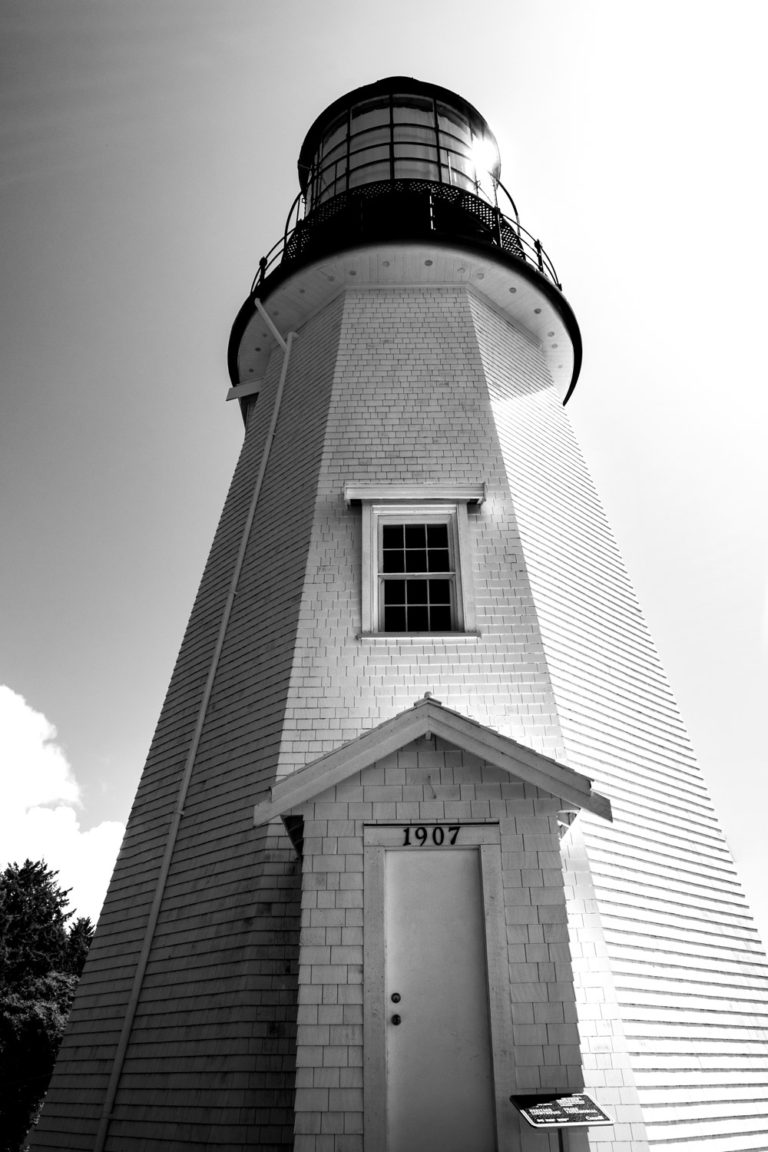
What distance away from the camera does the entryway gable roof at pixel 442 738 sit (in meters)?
5.39

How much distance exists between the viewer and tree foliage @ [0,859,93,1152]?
2886cm

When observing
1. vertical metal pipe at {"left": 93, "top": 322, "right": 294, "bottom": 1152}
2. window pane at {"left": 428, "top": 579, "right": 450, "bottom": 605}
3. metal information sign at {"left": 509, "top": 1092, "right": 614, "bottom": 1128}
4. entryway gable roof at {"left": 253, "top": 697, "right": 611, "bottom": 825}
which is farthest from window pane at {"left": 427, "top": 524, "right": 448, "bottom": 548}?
metal information sign at {"left": 509, "top": 1092, "right": 614, "bottom": 1128}

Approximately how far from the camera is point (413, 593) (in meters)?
8.44

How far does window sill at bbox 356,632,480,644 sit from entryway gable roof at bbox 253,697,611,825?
216cm

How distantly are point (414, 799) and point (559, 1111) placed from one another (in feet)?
6.31

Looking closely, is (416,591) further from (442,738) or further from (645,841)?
(645,841)

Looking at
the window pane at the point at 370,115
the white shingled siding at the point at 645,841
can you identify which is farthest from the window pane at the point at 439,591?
the window pane at the point at 370,115

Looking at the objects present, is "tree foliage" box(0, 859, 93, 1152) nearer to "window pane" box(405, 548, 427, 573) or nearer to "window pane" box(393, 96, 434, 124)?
"window pane" box(405, 548, 427, 573)

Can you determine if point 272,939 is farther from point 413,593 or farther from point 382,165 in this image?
point 382,165

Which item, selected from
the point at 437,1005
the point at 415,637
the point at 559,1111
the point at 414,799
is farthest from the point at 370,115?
the point at 559,1111

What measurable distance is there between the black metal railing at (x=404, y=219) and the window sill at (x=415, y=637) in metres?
6.14

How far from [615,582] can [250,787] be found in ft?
16.3

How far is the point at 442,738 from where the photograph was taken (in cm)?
567

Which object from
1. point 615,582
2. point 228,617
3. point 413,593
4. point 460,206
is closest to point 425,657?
point 413,593
